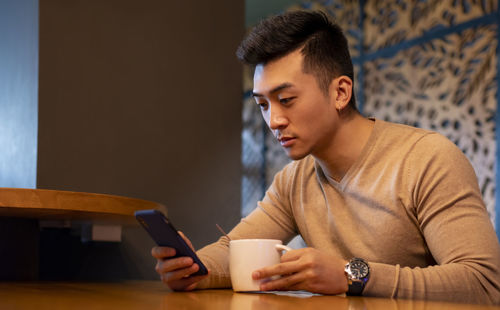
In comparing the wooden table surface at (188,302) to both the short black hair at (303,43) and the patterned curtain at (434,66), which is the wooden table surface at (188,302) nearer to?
the short black hair at (303,43)

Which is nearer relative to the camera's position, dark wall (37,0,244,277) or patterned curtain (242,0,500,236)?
dark wall (37,0,244,277)

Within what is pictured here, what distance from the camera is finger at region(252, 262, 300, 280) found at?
0.99m

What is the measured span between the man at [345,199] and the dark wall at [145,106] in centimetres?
76

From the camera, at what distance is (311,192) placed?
1.48 meters

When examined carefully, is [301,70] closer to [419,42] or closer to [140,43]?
[140,43]

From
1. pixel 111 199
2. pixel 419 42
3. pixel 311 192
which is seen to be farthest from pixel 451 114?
pixel 111 199

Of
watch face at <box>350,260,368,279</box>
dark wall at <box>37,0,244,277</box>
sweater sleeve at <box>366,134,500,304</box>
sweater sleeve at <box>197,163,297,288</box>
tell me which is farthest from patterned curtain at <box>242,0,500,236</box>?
watch face at <box>350,260,368,279</box>

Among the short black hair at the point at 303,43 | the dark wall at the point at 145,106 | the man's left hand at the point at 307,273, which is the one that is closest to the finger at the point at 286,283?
the man's left hand at the point at 307,273

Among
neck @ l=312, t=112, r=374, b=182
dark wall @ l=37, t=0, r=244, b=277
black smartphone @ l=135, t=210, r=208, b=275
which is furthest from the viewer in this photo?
dark wall @ l=37, t=0, r=244, b=277

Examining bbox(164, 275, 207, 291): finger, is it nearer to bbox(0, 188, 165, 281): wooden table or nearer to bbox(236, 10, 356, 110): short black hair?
bbox(0, 188, 165, 281): wooden table

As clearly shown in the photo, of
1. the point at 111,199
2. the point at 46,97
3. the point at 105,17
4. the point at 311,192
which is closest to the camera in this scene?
the point at 111,199

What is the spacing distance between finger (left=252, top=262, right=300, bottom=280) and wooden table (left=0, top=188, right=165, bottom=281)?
17.5 inches

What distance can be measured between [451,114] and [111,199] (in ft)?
12.2

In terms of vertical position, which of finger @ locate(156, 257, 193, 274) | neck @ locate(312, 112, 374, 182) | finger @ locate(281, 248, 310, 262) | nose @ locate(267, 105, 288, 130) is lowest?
finger @ locate(156, 257, 193, 274)
